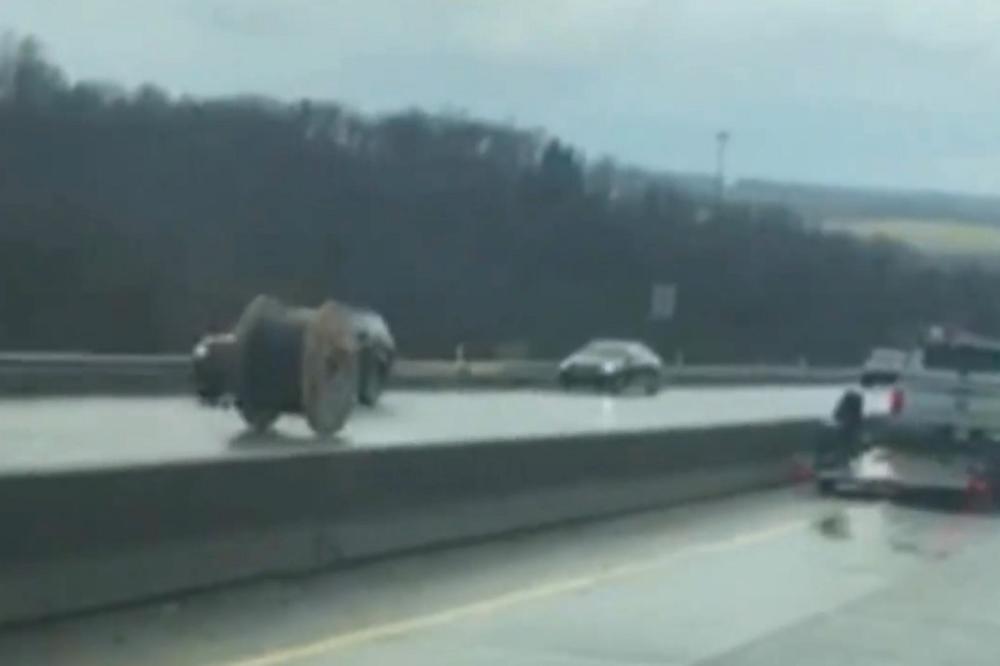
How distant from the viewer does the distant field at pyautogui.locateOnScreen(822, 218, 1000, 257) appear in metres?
104

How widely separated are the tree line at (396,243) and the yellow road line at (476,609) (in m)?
46.3

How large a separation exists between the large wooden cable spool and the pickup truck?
7294 mm

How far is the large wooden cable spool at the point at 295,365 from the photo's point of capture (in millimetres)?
33750

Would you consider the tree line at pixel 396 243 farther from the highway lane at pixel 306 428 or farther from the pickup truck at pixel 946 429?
the pickup truck at pixel 946 429

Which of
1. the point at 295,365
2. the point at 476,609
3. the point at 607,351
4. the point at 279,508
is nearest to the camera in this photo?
the point at 476,609

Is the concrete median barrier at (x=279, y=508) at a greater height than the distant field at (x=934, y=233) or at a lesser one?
lesser

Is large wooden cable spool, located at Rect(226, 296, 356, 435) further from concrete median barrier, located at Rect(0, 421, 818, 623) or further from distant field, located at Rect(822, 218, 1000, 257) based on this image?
distant field, located at Rect(822, 218, 1000, 257)

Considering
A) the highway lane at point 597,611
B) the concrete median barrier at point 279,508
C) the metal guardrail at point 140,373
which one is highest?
the concrete median barrier at point 279,508

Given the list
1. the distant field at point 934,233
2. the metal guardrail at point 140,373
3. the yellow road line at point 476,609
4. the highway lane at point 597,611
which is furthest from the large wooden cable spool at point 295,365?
the distant field at point 934,233

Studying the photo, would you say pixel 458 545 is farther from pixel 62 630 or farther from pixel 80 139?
pixel 80 139

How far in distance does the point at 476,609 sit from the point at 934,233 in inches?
3780

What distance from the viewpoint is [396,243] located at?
89500 mm

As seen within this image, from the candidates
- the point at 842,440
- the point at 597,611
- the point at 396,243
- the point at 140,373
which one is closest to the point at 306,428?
the point at 842,440

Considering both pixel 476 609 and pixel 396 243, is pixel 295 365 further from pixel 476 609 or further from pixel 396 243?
pixel 396 243
